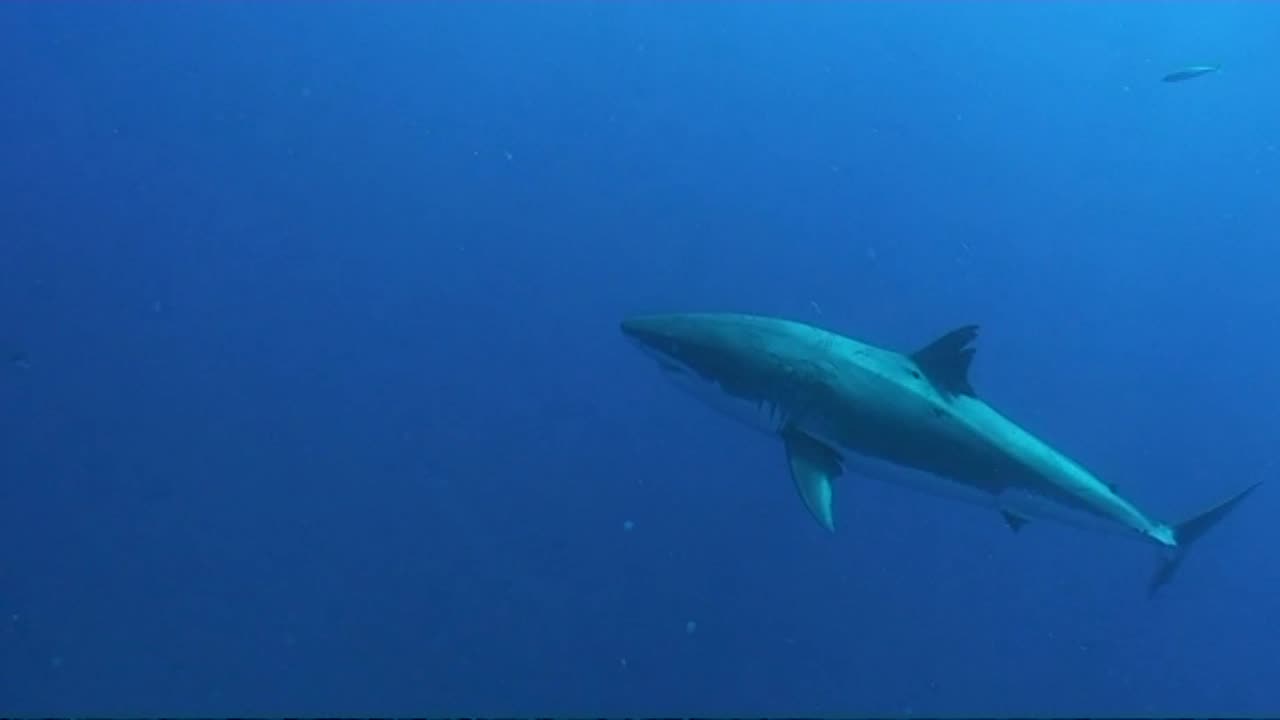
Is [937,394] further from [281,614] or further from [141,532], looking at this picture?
[141,532]

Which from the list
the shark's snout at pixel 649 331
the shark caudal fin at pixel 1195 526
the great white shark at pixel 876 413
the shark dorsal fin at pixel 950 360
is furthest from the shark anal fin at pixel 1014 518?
the shark's snout at pixel 649 331

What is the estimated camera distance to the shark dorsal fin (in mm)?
5957

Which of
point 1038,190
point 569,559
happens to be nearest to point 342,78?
point 569,559

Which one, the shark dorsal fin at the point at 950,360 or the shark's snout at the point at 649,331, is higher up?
the shark's snout at the point at 649,331

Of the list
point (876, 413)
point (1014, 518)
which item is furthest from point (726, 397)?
point (1014, 518)

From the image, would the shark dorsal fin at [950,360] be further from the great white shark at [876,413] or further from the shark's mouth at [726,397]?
the shark's mouth at [726,397]

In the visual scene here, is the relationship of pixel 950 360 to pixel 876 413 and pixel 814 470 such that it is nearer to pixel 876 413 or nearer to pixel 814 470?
pixel 876 413

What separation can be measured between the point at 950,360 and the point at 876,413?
599 mm

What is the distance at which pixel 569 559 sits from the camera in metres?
13.0

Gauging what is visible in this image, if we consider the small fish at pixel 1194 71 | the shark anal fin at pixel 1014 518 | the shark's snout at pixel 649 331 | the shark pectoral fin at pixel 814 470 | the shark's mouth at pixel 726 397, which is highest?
the small fish at pixel 1194 71

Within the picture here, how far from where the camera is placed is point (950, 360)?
6.07 m

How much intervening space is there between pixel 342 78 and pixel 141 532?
1519 cm

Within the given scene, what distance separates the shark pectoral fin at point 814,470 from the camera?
229 inches

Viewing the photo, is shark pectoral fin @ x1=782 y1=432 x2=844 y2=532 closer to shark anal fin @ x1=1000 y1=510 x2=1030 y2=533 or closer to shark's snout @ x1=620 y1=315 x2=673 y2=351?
shark's snout @ x1=620 y1=315 x2=673 y2=351
